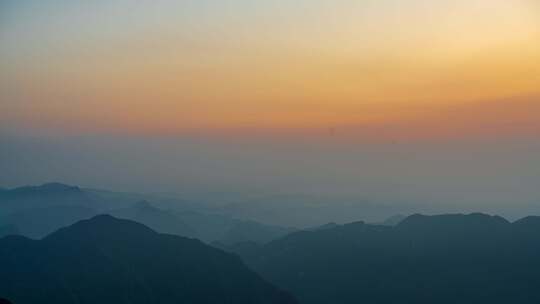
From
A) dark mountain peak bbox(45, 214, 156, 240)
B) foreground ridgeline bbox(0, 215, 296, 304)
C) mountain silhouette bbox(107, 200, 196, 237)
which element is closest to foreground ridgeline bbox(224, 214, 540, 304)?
foreground ridgeline bbox(0, 215, 296, 304)

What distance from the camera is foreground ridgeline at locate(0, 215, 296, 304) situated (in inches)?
3000

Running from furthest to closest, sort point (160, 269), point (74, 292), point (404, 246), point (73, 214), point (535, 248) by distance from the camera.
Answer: point (73, 214) → point (404, 246) → point (535, 248) → point (160, 269) → point (74, 292)

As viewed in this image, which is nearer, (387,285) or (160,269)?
(160,269)

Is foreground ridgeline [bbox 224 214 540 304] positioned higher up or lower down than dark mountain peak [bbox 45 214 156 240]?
lower down

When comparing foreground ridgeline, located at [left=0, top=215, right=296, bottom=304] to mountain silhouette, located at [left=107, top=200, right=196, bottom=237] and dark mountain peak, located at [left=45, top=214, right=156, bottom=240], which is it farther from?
mountain silhouette, located at [left=107, top=200, right=196, bottom=237]

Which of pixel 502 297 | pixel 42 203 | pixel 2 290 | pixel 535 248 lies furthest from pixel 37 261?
pixel 42 203

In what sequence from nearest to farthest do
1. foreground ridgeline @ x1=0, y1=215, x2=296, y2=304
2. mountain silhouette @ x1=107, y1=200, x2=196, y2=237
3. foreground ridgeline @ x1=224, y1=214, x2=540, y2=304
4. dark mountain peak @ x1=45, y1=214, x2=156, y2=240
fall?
1. foreground ridgeline @ x1=0, y1=215, x2=296, y2=304
2. foreground ridgeline @ x1=224, y1=214, x2=540, y2=304
3. dark mountain peak @ x1=45, y1=214, x2=156, y2=240
4. mountain silhouette @ x1=107, y1=200, x2=196, y2=237

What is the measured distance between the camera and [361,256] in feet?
332

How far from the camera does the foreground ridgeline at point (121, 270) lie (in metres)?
76.2

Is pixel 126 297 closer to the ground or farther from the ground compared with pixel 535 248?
closer to the ground

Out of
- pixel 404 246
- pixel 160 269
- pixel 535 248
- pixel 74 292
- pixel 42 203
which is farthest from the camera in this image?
pixel 42 203

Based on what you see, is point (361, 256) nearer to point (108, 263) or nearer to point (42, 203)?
point (108, 263)

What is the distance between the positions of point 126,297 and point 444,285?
2111 inches

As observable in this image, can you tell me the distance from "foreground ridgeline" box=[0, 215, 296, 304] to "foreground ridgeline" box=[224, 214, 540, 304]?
14361mm
